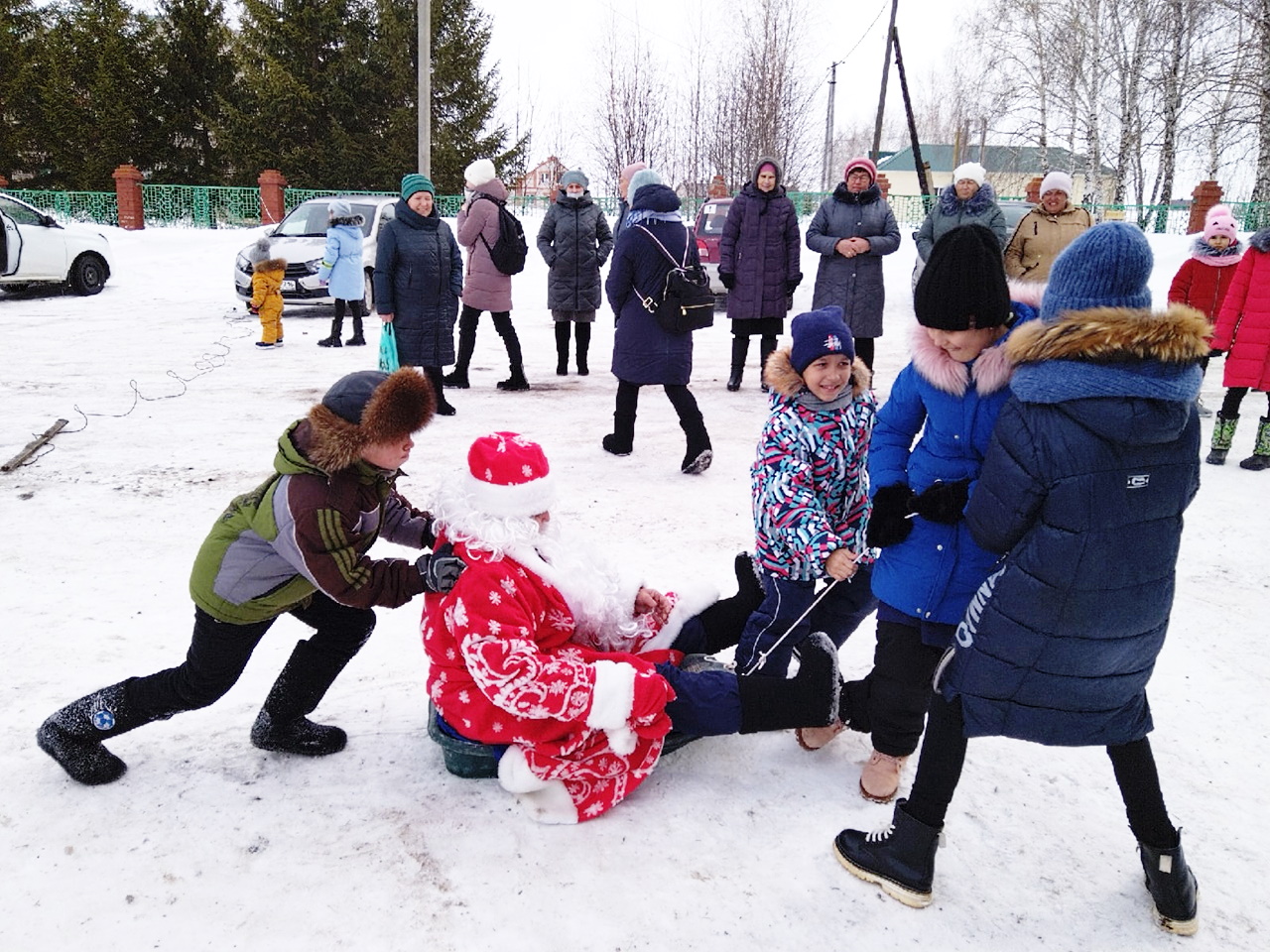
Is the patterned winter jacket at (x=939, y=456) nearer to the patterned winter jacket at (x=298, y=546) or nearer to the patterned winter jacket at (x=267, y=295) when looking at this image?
the patterned winter jacket at (x=298, y=546)

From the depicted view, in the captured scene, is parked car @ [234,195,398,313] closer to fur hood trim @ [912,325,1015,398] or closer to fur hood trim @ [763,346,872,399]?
fur hood trim @ [763,346,872,399]

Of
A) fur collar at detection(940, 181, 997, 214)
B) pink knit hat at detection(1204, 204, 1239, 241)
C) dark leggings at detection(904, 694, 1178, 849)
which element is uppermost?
fur collar at detection(940, 181, 997, 214)

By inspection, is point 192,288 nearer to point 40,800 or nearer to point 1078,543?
point 40,800

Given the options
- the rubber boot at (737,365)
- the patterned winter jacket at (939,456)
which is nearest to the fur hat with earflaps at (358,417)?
the patterned winter jacket at (939,456)

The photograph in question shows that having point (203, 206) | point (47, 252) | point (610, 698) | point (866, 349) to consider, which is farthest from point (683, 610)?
point (203, 206)

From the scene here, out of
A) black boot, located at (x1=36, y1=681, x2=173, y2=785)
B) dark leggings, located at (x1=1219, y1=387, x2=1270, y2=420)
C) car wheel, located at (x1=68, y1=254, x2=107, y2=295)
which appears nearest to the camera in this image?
black boot, located at (x1=36, y1=681, x2=173, y2=785)

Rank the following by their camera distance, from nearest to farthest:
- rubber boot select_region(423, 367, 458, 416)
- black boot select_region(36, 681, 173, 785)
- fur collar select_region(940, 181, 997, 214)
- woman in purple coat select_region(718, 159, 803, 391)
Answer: black boot select_region(36, 681, 173, 785), rubber boot select_region(423, 367, 458, 416), fur collar select_region(940, 181, 997, 214), woman in purple coat select_region(718, 159, 803, 391)

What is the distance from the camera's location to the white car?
13266 mm

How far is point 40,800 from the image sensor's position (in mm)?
2453

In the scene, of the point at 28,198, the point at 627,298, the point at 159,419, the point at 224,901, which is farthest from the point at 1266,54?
the point at 28,198

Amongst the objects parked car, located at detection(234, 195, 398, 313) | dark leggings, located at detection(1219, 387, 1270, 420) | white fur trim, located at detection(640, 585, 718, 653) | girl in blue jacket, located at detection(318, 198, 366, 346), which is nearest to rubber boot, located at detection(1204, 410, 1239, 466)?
dark leggings, located at detection(1219, 387, 1270, 420)

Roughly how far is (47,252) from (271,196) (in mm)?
10138

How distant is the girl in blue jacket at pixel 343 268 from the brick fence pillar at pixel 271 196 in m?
14.5

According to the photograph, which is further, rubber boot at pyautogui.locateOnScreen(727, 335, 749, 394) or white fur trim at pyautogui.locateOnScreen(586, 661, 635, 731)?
rubber boot at pyautogui.locateOnScreen(727, 335, 749, 394)
